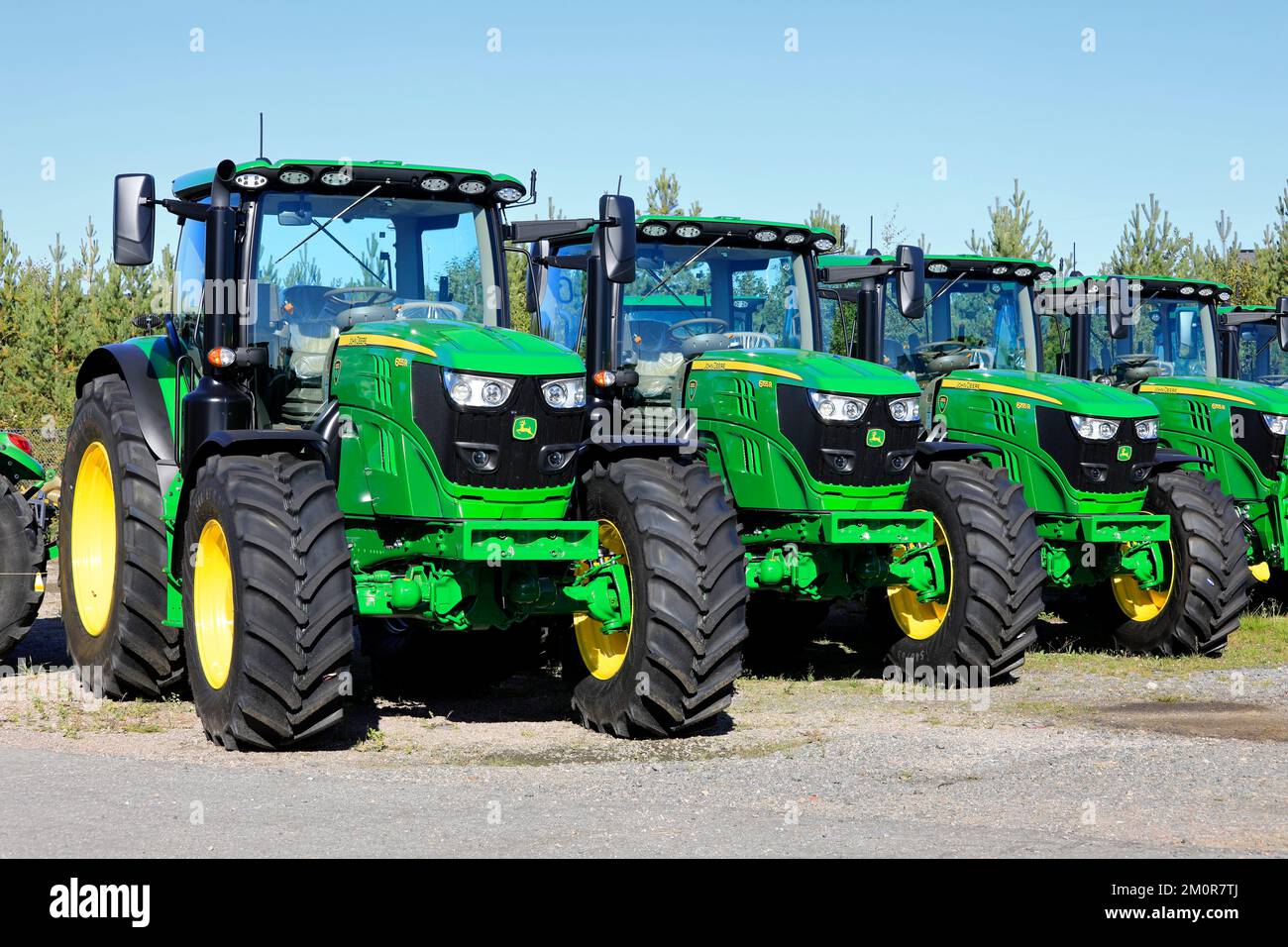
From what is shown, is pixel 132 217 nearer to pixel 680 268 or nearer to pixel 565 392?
pixel 565 392

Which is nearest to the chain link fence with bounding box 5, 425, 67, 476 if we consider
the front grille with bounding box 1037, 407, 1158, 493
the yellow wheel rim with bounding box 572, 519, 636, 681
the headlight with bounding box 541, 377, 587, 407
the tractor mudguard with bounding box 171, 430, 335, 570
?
the front grille with bounding box 1037, 407, 1158, 493

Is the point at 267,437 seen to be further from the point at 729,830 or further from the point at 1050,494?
the point at 1050,494

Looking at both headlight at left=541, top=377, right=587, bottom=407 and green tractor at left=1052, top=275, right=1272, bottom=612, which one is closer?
headlight at left=541, top=377, right=587, bottom=407

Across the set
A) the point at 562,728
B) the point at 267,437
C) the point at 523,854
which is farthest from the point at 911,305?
the point at 523,854

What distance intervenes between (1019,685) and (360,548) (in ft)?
15.0

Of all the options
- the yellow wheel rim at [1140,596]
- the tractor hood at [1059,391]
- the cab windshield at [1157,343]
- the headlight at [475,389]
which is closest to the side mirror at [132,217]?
the headlight at [475,389]

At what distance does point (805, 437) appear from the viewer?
32.6ft

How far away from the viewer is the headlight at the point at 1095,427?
458 inches

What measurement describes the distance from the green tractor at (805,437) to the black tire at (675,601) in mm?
1454

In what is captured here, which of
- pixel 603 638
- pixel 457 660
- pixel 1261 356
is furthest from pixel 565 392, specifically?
pixel 1261 356

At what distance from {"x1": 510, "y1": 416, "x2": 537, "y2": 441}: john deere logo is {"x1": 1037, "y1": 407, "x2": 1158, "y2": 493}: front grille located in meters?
4.91

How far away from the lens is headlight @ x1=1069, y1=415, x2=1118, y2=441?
11641 millimetres

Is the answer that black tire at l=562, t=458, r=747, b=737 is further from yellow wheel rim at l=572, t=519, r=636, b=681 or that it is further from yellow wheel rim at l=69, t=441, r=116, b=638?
yellow wheel rim at l=69, t=441, r=116, b=638

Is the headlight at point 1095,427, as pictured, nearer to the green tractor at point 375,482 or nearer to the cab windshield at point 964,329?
the cab windshield at point 964,329
